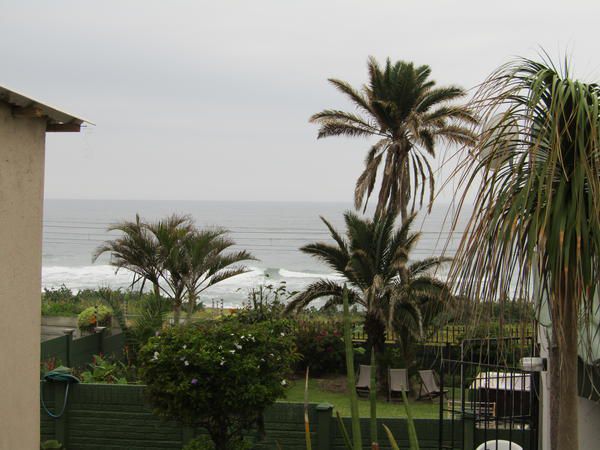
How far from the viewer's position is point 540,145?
10.3ft

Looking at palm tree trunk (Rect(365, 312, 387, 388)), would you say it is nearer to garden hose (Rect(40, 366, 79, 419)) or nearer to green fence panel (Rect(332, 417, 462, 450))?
green fence panel (Rect(332, 417, 462, 450))

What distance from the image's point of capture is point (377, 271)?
17266 mm

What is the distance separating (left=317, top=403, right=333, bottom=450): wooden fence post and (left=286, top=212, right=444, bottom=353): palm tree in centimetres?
644

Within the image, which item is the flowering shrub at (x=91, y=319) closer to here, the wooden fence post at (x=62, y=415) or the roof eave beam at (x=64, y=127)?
the wooden fence post at (x=62, y=415)

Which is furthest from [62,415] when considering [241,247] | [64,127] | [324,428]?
[241,247]

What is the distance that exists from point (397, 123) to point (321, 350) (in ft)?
30.3

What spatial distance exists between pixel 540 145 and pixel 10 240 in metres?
5.95

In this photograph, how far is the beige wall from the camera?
7473 millimetres

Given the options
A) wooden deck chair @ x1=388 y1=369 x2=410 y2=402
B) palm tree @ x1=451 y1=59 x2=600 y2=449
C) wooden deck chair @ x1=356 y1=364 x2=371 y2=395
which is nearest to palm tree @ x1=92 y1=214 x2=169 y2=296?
wooden deck chair @ x1=356 y1=364 x2=371 y2=395

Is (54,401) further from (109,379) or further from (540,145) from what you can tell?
(540,145)

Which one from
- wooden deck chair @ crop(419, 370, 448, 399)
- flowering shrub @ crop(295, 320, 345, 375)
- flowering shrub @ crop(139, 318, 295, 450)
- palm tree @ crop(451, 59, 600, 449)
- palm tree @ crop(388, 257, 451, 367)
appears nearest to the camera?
palm tree @ crop(451, 59, 600, 449)

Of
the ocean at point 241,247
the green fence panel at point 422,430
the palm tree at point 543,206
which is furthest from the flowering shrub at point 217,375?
the ocean at point 241,247

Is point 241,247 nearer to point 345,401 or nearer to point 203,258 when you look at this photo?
point 203,258

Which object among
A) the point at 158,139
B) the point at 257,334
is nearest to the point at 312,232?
the point at 158,139
